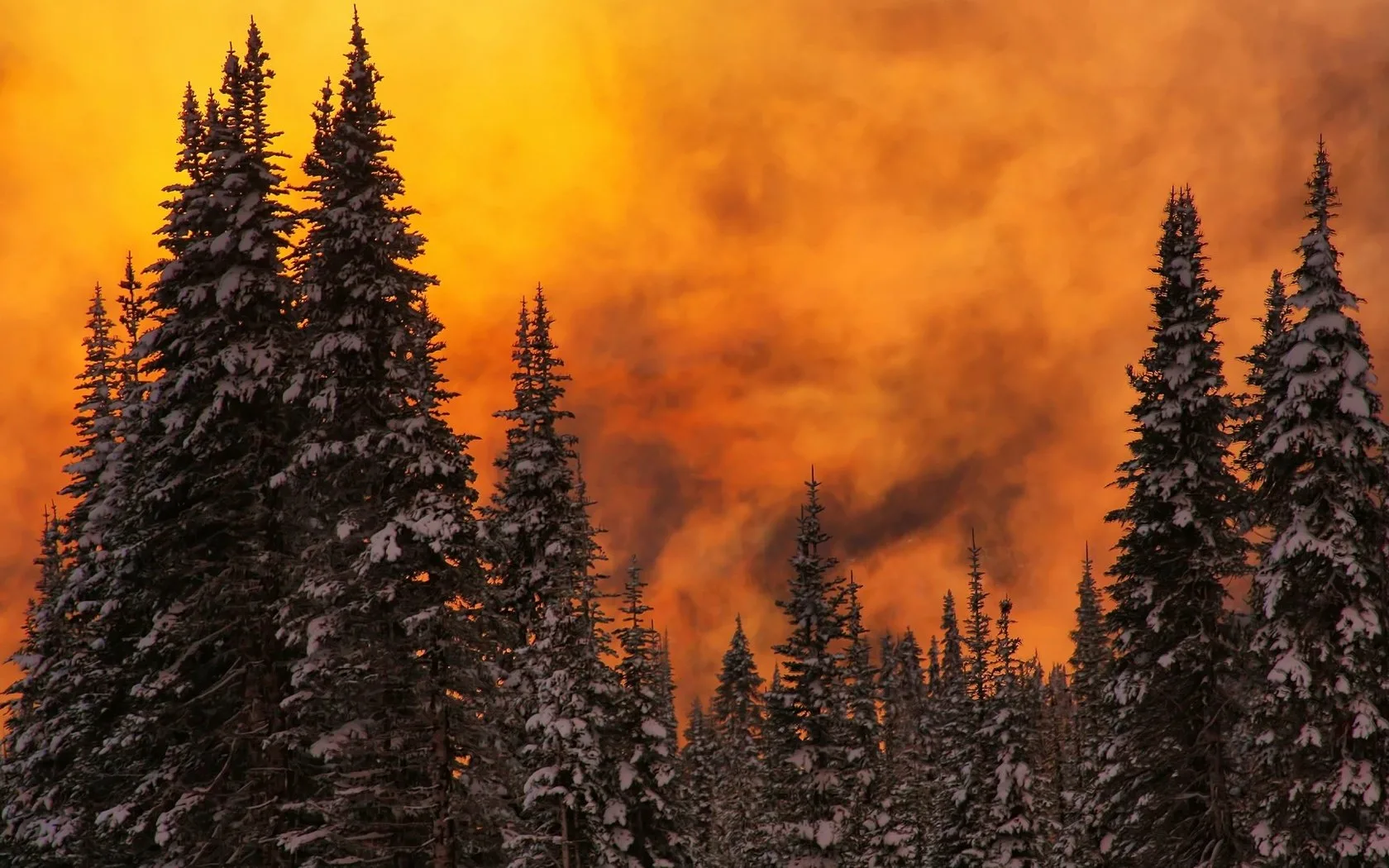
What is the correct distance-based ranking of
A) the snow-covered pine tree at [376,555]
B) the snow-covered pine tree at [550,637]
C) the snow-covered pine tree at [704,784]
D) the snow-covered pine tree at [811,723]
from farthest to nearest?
1. the snow-covered pine tree at [704,784]
2. the snow-covered pine tree at [811,723]
3. the snow-covered pine tree at [550,637]
4. the snow-covered pine tree at [376,555]

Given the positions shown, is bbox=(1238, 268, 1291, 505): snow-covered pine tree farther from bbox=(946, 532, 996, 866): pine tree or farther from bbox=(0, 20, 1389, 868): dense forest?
bbox=(946, 532, 996, 866): pine tree

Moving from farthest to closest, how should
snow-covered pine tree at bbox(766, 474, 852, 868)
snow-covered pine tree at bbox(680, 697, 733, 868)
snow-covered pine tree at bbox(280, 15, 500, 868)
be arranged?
1. snow-covered pine tree at bbox(680, 697, 733, 868)
2. snow-covered pine tree at bbox(766, 474, 852, 868)
3. snow-covered pine tree at bbox(280, 15, 500, 868)

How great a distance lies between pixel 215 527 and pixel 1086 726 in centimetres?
5557

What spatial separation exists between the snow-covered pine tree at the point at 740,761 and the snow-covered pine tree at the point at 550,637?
133 ft

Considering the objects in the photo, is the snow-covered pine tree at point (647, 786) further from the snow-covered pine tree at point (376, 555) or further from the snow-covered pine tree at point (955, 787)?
the snow-covered pine tree at point (955, 787)

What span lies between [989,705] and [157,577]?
38338 mm

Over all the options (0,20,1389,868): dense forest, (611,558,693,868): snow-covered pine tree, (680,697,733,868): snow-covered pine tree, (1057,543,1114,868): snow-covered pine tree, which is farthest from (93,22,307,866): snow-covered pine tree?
(680,697,733,868): snow-covered pine tree

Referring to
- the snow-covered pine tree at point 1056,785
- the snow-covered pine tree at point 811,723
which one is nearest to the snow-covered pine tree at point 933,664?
the snow-covered pine tree at point 1056,785

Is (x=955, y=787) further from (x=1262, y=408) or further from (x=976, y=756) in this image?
(x=1262, y=408)

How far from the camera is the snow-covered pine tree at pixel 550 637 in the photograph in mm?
32594

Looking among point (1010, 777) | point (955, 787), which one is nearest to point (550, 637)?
point (1010, 777)

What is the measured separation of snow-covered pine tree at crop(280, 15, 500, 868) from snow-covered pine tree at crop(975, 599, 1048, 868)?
31083mm

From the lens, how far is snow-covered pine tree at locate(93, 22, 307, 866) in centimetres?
2192

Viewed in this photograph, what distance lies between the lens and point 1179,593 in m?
28.5
